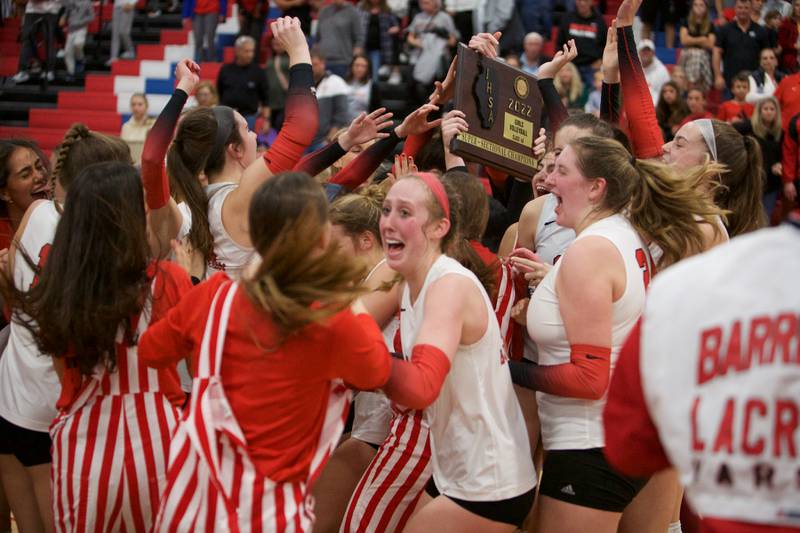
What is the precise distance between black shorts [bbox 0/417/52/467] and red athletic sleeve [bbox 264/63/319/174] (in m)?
1.29

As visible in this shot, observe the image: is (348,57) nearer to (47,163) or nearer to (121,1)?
(121,1)

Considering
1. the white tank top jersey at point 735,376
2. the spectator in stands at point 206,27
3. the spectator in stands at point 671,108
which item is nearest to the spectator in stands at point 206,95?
the spectator in stands at point 206,27

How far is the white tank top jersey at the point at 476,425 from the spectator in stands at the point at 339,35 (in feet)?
29.7

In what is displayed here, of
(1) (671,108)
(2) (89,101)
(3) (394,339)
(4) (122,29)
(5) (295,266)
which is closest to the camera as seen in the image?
(5) (295,266)

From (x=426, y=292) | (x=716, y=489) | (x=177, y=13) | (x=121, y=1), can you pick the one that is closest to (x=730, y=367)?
(x=716, y=489)

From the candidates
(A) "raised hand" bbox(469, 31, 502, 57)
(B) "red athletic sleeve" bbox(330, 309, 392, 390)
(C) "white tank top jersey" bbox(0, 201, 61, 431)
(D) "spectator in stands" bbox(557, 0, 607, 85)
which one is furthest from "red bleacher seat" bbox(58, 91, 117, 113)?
(B) "red athletic sleeve" bbox(330, 309, 392, 390)

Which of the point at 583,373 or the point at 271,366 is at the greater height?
the point at 271,366

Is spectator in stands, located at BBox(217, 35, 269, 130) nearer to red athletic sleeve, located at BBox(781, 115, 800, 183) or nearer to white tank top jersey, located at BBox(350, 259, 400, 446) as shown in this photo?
red athletic sleeve, located at BBox(781, 115, 800, 183)

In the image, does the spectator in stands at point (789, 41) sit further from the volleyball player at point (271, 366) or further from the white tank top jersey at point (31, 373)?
the volleyball player at point (271, 366)

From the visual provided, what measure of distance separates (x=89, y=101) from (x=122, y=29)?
1.37 m

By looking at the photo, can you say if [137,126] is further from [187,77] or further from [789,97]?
[187,77]

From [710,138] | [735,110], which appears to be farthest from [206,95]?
[710,138]

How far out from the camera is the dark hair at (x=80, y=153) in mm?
3682

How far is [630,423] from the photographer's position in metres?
1.85
